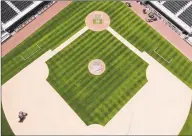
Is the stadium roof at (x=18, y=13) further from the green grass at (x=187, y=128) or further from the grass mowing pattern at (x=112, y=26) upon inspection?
the green grass at (x=187, y=128)

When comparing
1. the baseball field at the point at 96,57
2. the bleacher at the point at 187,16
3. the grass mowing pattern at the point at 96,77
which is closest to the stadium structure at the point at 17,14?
the baseball field at the point at 96,57

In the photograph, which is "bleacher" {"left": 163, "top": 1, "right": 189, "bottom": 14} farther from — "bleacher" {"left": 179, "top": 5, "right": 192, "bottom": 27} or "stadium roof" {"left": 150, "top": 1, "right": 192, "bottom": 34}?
"bleacher" {"left": 179, "top": 5, "right": 192, "bottom": 27}

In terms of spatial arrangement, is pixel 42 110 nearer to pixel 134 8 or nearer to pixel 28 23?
pixel 28 23

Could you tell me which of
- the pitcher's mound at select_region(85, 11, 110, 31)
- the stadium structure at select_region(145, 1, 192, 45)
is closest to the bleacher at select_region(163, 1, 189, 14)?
the stadium structure at select_region(145, 1, 192, 45)

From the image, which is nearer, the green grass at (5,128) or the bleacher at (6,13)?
the green grass at (5,128)

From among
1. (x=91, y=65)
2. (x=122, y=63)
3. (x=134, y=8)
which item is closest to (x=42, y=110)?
(x=91, y=65)

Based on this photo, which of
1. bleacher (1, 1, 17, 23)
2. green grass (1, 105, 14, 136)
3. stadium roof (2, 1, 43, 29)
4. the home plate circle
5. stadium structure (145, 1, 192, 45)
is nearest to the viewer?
green grass (1, 105, 14, 136)
